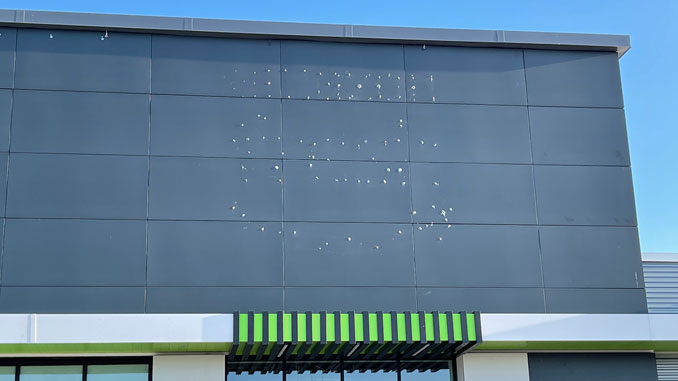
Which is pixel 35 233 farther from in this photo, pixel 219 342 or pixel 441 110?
pixel 441 110

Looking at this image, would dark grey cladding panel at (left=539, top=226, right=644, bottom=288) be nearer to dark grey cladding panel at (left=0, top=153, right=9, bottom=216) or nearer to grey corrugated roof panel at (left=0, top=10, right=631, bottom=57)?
grey corrugated roof panel at (left=0, top=10, right=631, bottom=57)

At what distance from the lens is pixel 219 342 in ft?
49.1

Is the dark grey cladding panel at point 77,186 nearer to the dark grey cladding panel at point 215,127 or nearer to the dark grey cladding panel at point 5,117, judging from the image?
the dark grey cladding panel at point 5,117

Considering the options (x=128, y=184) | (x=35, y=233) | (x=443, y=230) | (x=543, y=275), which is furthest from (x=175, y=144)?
(x=543, y=275)

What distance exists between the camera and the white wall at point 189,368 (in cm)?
1583

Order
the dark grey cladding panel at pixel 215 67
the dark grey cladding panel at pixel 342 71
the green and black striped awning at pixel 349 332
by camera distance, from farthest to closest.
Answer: the dark grey cladding panel at pixel 342 71, the dark grey cladding panel at pixel 215 67, the green and black striped awning at pixel 349 332

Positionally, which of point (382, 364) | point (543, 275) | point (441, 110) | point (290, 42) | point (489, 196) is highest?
point (290, 42)

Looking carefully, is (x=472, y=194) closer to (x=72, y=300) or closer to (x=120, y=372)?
(x=120, y=372)

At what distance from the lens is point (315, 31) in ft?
57.8

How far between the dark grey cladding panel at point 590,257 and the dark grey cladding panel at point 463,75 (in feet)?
8.65

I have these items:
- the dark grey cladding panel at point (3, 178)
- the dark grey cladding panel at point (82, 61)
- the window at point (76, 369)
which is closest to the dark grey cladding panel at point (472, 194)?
the dark grey cladding panel at point (82, 61)

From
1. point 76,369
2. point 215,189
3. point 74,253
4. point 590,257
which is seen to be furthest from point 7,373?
point 590,257

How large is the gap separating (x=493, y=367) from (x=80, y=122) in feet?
26.8

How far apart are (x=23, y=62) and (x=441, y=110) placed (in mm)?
7371
